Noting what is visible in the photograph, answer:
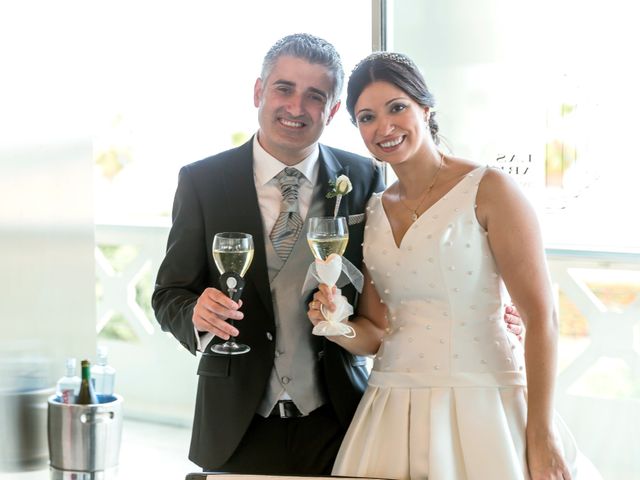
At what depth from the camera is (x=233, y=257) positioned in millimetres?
2270

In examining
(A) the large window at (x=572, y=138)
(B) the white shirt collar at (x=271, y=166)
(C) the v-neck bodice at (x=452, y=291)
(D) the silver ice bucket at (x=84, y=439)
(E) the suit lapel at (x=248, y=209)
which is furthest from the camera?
(A) the large window at (x=572, y=138)

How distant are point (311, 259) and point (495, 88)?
6.59 feet

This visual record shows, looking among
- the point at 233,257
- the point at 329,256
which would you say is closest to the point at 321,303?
the point at 329,256

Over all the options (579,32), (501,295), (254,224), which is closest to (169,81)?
(579,32)

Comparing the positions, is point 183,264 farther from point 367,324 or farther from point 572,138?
point 572,138

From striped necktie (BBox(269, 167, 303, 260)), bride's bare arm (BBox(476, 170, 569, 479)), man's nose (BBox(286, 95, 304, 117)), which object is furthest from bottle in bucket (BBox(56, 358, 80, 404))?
bride's bare arm (BBox(476, 170, 569, 479))

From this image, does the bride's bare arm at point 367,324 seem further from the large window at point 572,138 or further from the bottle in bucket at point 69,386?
the large window at point 572,138

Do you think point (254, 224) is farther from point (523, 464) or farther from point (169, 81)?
point (169, 81)

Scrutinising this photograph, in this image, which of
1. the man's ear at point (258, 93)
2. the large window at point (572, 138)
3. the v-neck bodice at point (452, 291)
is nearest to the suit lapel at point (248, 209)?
the man's ear at point (258, 93)

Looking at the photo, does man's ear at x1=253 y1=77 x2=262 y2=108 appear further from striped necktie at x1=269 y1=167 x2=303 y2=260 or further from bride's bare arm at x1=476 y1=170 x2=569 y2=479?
bride's bare arm at x1=476 y1=170 x2=569 y2=479

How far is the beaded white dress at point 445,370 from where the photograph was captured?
2309 mm

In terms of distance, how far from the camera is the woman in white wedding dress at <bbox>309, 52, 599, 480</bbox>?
2264mm

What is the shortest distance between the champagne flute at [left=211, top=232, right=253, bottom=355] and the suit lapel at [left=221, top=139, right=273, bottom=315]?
192 mm

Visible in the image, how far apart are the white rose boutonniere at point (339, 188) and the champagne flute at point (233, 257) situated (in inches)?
13.8
